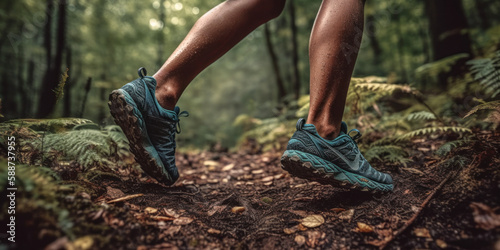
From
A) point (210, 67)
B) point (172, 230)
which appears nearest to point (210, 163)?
point (172, 230)

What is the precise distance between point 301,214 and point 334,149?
0.41 meters

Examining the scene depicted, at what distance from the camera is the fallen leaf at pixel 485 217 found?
879 millimetres

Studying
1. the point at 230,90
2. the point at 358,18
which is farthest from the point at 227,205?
the point at 230,90

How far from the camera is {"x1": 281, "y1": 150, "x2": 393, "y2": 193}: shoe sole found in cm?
124

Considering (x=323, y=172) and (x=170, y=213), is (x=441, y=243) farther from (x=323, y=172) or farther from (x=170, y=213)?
(x=170, y=213)

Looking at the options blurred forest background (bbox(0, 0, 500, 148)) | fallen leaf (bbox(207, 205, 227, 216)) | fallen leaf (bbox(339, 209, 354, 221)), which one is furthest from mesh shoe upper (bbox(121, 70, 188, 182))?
blurred forest background (bbox(0, 0, 500, 148))

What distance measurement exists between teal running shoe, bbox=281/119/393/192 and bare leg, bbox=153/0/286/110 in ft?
2.37

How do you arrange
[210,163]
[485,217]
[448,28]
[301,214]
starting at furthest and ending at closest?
1. [448,28]
2. [210,163]
3. [301,214]
4. [485,217]

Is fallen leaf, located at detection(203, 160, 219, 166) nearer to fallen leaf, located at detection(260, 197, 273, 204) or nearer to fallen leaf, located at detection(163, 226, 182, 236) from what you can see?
fallen leaf, located at detection(260, 197, 273, 204)

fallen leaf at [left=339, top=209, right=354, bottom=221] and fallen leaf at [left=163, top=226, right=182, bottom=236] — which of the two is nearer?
fallen leaf at [left=163, top=226, right=182, bottom=236]

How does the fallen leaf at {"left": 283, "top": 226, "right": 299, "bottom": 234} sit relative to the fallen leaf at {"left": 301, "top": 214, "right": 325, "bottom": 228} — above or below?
below

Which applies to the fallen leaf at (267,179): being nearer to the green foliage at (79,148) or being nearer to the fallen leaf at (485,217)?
the green foliage at (79,148)

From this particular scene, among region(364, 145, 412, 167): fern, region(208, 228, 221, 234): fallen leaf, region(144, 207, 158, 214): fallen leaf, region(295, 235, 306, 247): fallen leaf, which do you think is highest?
region(364, 145, 412, 167): fern

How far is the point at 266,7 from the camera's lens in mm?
1540
